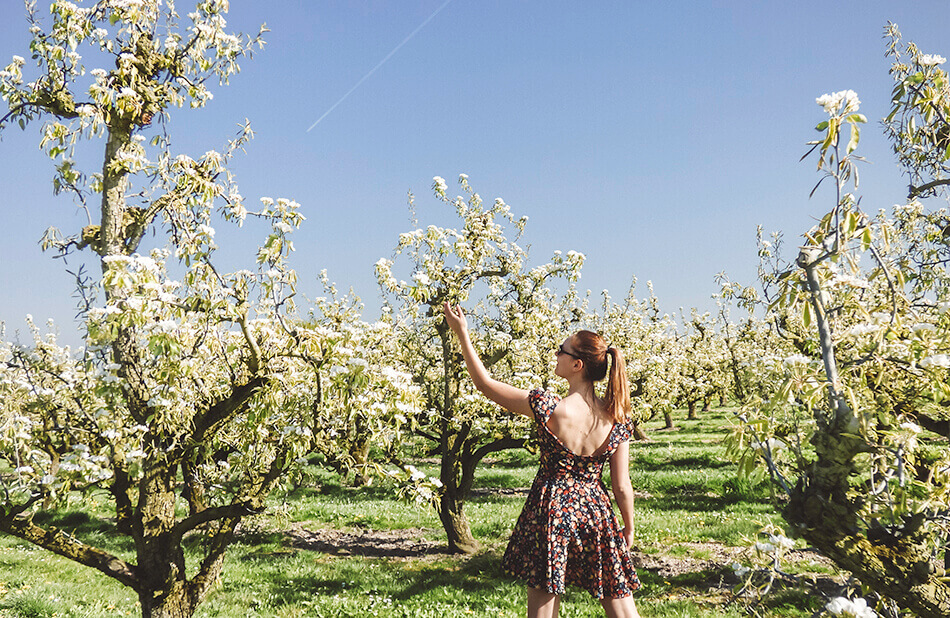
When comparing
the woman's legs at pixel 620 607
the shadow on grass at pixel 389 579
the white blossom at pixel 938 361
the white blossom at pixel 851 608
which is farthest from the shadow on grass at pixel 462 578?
the white blossom at pixel 938 361

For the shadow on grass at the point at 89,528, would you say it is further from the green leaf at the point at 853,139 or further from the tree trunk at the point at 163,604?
the green leaf at the point at 853,139

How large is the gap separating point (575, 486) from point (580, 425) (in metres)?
0.48

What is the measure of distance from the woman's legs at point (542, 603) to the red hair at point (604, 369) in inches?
56.1

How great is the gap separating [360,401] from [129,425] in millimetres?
2713

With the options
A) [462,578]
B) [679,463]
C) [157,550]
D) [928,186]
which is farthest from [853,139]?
[679,463]

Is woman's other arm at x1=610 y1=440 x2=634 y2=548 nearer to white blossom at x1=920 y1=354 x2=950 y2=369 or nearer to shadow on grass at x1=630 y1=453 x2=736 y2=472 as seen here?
white blossom at x1=920 y1=354 x2=950 y2=369

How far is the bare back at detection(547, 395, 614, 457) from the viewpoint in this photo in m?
4.68

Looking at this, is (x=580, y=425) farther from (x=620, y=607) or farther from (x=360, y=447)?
(x=360, y=447)

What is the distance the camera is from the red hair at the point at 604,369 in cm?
473

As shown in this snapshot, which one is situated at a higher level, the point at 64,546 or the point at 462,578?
the point at 64,546

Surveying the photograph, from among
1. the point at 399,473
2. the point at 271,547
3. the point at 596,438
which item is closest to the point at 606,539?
the point at 596,438

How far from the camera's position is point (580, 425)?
4.73m

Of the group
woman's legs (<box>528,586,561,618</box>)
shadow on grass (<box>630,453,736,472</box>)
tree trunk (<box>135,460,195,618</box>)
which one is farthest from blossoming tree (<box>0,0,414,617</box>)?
shadow on grass (<box>630,453,736,472</box>)

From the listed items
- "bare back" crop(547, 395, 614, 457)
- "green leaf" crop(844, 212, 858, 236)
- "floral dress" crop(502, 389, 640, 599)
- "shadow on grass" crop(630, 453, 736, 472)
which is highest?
"green leaf" crop(844, 212, 858, 236)
